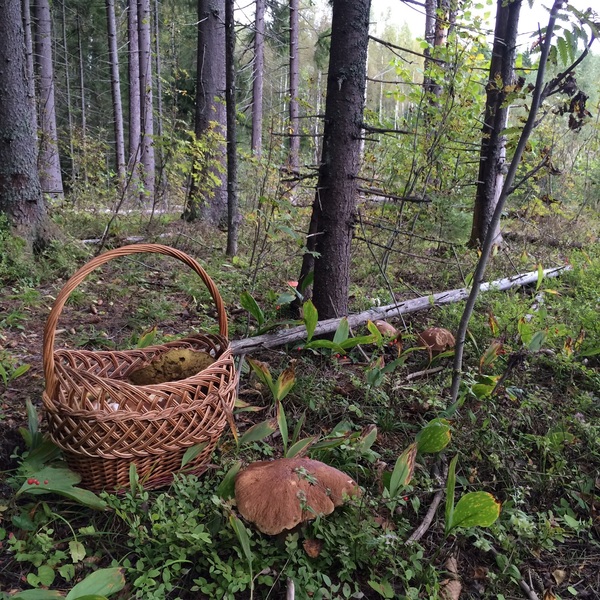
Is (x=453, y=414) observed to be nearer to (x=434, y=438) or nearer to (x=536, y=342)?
(x=434, y=438)

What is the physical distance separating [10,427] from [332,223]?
7.26 feet

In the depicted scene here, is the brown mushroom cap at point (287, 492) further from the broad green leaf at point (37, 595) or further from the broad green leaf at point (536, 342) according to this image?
the broad green leaf at point (536, 342)

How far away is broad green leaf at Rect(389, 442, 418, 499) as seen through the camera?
181 centimetres

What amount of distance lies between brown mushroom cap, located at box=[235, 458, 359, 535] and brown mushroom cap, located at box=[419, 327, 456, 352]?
148 centimetres

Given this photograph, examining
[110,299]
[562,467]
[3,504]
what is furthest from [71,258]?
[562,467]

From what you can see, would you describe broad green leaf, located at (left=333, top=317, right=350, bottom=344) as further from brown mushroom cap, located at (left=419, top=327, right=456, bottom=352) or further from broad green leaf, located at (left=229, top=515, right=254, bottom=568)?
broad green leaf, located at (left=229, top=515, right=254, bottom=568)

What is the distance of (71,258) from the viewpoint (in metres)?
4.51

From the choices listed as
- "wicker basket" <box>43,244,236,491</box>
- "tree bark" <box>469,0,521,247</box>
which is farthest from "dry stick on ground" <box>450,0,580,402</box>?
"tree bark" <box>469,0,521,247</box>

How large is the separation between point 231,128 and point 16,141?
7.30ft

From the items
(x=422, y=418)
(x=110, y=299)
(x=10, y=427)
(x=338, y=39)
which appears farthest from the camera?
(x=110, y=299)

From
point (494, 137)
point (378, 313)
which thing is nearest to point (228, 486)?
point (378, 313)

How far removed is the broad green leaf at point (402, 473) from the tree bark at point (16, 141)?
4284 millimetres

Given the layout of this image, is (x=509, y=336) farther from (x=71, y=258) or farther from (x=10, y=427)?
(x=71, y=258)

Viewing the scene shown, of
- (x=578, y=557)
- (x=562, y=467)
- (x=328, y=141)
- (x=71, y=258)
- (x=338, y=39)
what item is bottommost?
(x=578, y=557)
